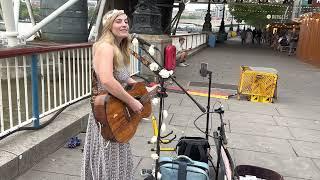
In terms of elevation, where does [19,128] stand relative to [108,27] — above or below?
below

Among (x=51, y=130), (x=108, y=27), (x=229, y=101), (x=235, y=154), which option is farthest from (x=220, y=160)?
(x=229, y=101)

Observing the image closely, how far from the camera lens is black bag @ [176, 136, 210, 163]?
4.02m

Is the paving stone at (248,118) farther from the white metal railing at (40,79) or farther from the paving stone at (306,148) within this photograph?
the white metal railing at (40,79)

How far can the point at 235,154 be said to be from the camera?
5062mm

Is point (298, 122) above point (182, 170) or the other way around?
the other way around

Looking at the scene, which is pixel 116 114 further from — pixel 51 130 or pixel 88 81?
pixel 88 81

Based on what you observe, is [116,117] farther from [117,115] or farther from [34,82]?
[34,82]

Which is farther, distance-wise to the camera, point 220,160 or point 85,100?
point 85,100

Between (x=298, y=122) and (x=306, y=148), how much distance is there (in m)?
1.57

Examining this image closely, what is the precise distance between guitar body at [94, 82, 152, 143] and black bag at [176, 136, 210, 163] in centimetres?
112

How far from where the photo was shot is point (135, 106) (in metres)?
2.93

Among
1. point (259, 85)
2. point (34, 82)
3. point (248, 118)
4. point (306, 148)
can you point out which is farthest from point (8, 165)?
point (259, 85)

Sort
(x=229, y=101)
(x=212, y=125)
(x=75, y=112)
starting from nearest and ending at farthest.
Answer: (x=75, y=112) < (x=212, y=125) < (x=229, y=101)

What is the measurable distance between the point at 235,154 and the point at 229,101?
3.49m
